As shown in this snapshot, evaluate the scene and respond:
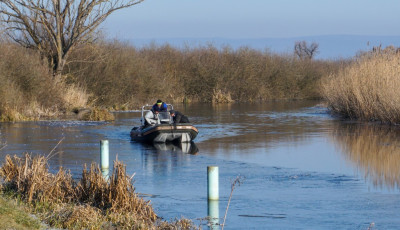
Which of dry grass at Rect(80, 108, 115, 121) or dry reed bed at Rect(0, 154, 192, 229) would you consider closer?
dry reed bed at Rect(0, 154, 192, 229)

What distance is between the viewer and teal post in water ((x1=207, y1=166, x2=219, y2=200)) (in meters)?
11.2

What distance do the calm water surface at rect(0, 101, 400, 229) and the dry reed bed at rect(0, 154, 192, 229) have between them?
0.96 meters

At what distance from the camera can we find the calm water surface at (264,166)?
11.7 m

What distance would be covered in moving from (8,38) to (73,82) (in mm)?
4945

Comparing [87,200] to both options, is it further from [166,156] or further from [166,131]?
[166,131]

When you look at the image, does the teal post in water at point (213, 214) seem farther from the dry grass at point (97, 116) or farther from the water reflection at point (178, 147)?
the dry grass at point (97, 116)

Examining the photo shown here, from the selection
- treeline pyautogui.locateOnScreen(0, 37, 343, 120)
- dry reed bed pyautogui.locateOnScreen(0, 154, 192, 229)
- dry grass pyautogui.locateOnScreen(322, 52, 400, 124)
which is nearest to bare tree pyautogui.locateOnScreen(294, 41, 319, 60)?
treeline pyautogui.locateOnScreen(0, 37, 343, 120)

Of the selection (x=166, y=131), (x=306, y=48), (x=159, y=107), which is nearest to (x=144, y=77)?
(x=159, y=107)

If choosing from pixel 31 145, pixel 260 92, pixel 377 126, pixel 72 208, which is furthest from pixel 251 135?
pixel 260 92

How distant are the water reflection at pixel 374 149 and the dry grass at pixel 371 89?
1.22 metres

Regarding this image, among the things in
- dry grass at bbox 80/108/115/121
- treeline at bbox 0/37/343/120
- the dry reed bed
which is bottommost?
the dry reed bed

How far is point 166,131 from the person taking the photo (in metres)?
23.1

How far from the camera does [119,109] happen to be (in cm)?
4706

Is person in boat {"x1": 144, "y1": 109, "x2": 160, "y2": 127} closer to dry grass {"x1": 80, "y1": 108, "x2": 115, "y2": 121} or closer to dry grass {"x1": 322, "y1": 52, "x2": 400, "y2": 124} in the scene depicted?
dry grass {"x1": 322, "y1": 52, "x2": 400, "y2": 124}
